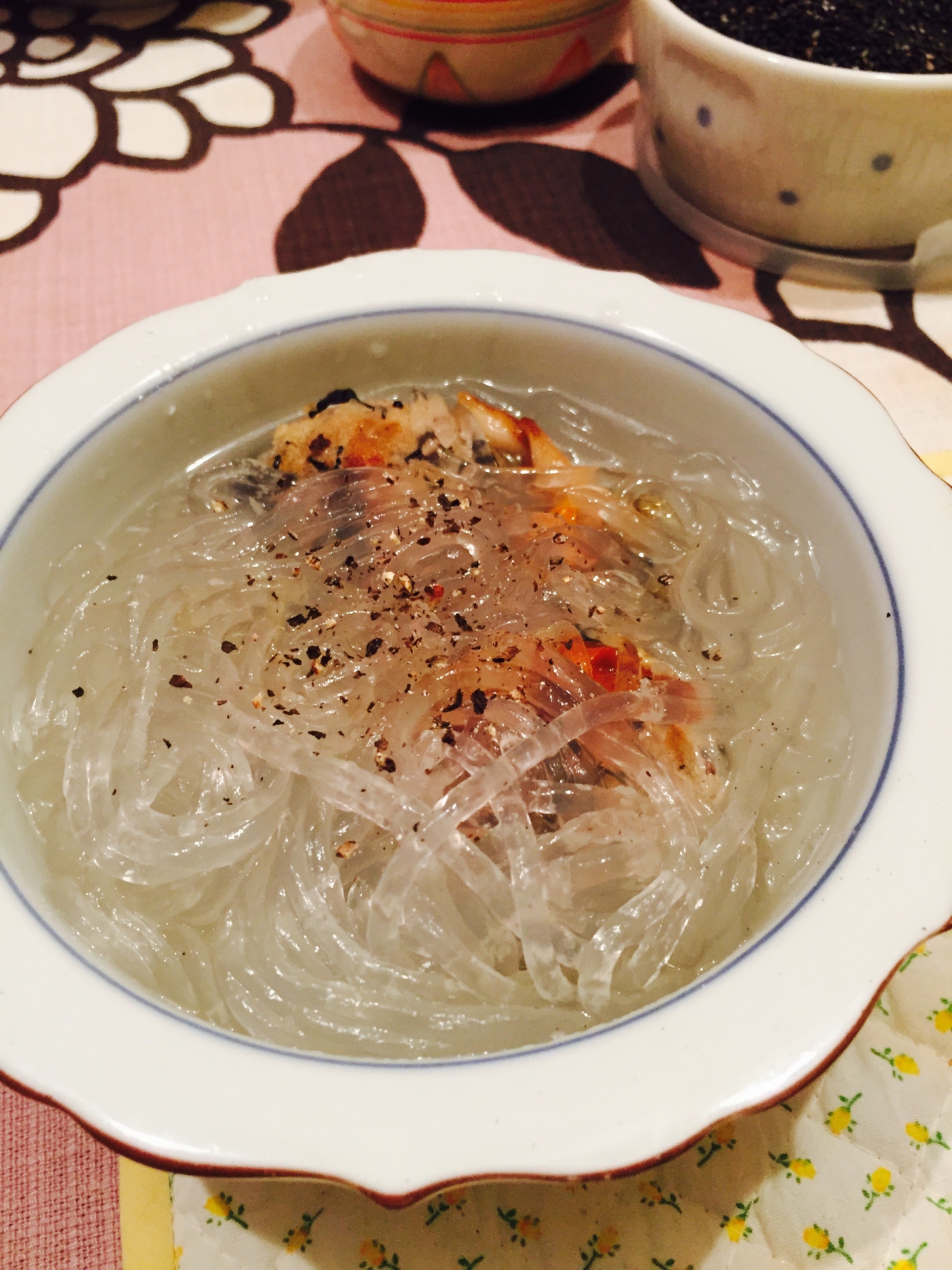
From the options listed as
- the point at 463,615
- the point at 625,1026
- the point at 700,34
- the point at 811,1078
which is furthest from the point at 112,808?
the point at 700,34

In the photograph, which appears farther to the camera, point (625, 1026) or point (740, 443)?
point (740, 443)

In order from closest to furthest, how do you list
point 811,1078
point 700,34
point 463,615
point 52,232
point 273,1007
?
point 811,1078
point 273,1007
point 463,615
point 700,34
point 52,232

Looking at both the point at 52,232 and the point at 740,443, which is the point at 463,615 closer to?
the point at 740,443

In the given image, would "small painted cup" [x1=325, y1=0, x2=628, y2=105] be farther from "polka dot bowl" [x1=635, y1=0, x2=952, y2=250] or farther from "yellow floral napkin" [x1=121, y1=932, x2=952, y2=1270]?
"yellow floral napkin" [x1=121, y1=932, x2=952, y2=1270]

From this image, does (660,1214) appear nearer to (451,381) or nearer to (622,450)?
(622,450)

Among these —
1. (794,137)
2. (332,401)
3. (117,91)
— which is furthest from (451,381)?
(117,91)

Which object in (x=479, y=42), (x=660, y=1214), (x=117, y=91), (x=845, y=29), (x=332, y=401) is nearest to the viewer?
(x=660, y=1214)

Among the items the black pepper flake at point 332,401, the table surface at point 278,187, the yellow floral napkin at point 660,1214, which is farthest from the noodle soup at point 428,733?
the table surface at point 278,187

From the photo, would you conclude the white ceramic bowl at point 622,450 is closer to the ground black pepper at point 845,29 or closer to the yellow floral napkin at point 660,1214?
the yellow floral napkin at point 660,1214
